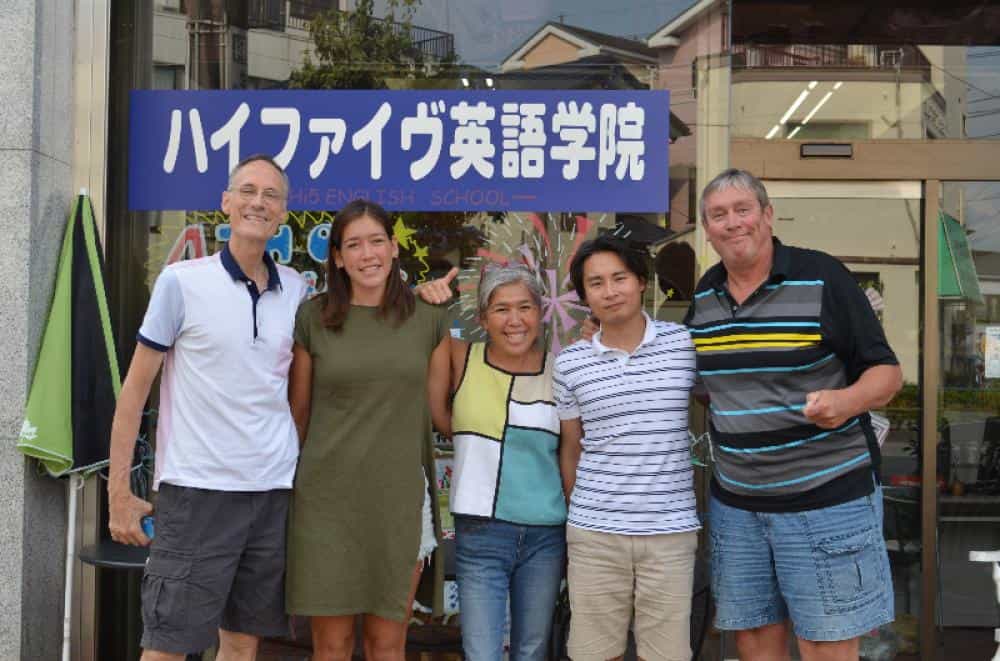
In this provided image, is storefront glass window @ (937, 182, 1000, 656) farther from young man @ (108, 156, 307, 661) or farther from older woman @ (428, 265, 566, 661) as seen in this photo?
young man @ (108, 156, 307, 661)

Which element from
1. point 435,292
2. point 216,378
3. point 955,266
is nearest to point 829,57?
point 955,266

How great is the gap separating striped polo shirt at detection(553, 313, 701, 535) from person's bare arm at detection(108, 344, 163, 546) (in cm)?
130

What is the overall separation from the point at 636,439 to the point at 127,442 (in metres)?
1.54

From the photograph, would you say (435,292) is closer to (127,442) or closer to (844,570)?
(127,442)

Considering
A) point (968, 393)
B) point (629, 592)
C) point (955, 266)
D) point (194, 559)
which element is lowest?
point (629, 592)

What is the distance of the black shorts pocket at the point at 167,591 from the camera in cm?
301

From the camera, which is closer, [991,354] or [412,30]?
[412,30]

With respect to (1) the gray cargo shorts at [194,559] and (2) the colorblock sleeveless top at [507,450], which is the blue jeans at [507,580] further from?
(1) the gray cargo shorts at [194,559]

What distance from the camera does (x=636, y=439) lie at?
307 cm

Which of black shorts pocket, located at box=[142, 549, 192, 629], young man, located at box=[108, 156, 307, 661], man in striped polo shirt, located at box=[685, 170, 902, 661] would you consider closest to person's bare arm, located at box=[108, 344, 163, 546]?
young man, located at box=[108, 156, 307, 661]

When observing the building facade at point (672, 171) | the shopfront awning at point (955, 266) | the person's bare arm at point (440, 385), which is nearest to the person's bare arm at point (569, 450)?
the person's bare arm at point (440, 385)

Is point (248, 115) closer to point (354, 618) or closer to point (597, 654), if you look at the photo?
point (354, 618)

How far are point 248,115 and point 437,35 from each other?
90 cm

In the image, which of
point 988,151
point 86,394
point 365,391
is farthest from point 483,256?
point 988,151
